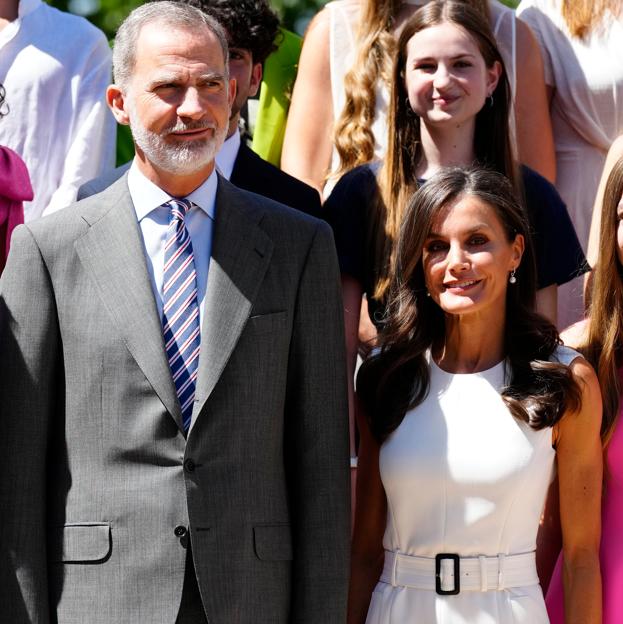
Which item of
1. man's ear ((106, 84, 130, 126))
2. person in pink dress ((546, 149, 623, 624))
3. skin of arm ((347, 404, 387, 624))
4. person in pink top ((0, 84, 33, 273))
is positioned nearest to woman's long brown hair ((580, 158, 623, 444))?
person in pink dress ((546, 149, 623, 624))

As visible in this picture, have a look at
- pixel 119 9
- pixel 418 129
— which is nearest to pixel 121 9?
pixel 119 9

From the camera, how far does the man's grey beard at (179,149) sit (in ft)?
11.6

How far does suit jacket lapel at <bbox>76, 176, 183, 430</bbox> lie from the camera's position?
336 centimetres

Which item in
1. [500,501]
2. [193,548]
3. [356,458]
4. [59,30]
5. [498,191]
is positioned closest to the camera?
[193,548]

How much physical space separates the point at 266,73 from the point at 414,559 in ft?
8.33

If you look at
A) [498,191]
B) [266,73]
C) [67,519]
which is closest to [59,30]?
[266,73]

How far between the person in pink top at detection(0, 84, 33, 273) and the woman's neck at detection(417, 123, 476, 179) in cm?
133

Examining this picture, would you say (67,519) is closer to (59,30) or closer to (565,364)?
(565,364)

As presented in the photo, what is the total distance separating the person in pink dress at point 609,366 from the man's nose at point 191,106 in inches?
51.9

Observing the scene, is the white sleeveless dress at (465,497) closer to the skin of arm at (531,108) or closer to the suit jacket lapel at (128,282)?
the suit jacket lapel at (128,282)

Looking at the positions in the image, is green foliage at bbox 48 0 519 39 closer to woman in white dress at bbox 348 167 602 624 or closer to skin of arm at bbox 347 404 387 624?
woman in white dress at bbox 348 167 602 624

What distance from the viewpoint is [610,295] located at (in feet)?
13.4

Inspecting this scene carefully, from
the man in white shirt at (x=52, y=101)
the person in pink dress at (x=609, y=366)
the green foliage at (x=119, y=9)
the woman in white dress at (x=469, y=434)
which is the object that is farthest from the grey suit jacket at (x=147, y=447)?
the green foliage at (x=119, y=9)

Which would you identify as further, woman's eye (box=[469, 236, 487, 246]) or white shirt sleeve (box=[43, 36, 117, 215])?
white shirt sleeve (box=[43, 36, 117, 215])
